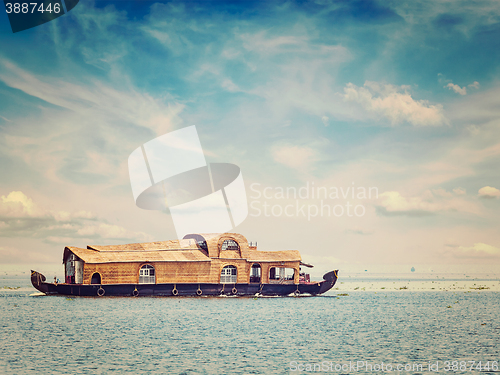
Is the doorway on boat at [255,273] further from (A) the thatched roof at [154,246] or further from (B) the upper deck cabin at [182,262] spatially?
(A) the thatched roof at [154,246]

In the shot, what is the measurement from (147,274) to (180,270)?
399cm

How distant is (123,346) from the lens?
88.2 feet

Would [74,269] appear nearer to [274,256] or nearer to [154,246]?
[154,246]

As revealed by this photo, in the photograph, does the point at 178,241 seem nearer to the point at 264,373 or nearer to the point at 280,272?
the point at 280,272

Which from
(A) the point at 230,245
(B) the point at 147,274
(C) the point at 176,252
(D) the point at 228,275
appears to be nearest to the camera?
(B) the point at 147,274

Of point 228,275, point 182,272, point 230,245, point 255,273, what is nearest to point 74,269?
point 182,272

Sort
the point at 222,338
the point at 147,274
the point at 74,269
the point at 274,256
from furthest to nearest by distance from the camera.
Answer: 1. the point at 274,256
2. the point at 74,269
3. the point at 147,274
4. the point at 222,338

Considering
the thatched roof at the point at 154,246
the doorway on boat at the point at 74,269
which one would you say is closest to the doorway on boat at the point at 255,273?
the thatched roof at the point at 154,246

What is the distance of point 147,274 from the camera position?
2132 inches

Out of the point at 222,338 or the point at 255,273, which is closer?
the point at 222,338

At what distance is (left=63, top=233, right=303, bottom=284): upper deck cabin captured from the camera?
2095 inches

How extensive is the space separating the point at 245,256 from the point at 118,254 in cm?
1519

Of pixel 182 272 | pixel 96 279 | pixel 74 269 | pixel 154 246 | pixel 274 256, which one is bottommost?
pixel 96 279

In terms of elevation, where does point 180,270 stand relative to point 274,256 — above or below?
below
